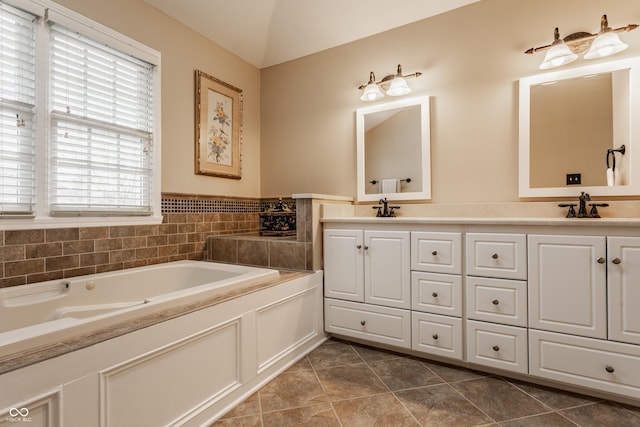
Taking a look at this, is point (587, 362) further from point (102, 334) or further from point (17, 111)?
point (17, 111)

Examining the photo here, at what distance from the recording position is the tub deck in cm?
95

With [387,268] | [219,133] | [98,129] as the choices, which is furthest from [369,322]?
[98,129]

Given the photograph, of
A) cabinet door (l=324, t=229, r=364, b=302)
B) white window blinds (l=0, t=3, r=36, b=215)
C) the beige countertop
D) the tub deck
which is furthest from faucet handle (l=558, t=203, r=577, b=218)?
white window blinds (l=0, t=3, r=36, b=215)

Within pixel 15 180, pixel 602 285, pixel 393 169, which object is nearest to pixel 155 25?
pixel 15 180

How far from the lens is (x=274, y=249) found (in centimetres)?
250

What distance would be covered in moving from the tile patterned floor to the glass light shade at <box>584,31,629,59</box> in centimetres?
200

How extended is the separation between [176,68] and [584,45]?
2900 millimetres

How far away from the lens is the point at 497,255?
1.88 m

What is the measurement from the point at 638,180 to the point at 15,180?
11.7 feet

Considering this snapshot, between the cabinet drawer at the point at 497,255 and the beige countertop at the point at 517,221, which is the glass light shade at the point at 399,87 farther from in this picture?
the cabinet drawer at the point at 497,255

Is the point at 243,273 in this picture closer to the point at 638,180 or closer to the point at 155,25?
the point at 155,25

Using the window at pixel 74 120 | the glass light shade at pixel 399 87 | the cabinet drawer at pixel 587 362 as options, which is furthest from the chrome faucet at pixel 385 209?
the window at pixel 74 120

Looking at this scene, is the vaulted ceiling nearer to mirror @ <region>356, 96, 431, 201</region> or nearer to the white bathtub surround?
mirror @ <region>356, 96, 431, 201</region>

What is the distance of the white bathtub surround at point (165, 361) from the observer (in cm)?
98
